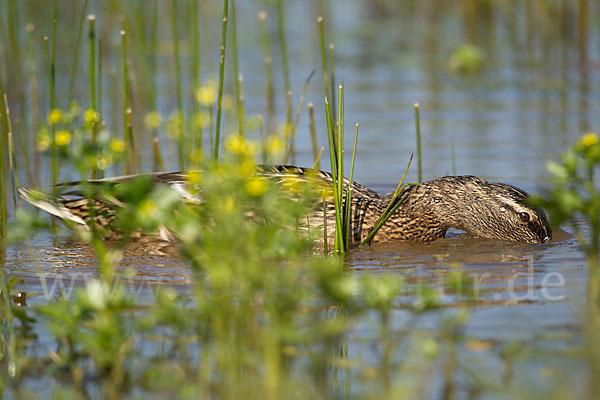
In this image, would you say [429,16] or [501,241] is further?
[429,16]

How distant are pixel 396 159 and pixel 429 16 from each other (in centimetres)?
886

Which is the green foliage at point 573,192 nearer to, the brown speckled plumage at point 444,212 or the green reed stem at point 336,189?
the green reed stem at point 336,189

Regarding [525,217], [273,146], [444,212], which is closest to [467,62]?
[444,212]

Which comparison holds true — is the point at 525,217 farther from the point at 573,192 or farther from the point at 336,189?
the point at 573,192

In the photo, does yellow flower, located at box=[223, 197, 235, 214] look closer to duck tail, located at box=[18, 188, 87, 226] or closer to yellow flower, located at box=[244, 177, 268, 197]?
yellow flower, located at box=[244, 177, 268, 197]

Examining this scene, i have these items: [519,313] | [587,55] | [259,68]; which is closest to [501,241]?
[519,313]

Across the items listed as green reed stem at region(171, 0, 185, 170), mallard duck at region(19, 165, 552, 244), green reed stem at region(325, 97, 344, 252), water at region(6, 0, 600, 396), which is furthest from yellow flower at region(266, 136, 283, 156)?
green reed stem at region(325, 97, 344, 252)

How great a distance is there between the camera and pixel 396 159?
9297mm

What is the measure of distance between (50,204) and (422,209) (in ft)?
8.95

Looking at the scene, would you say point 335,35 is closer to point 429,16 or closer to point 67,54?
point 429,16

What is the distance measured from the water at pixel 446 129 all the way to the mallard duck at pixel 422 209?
148 millimetres

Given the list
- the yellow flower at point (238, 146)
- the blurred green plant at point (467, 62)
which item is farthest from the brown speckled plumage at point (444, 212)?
the blurred green plant at point (467, 62)

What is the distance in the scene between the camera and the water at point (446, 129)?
15.8ft

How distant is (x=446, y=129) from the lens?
34.1 ft
